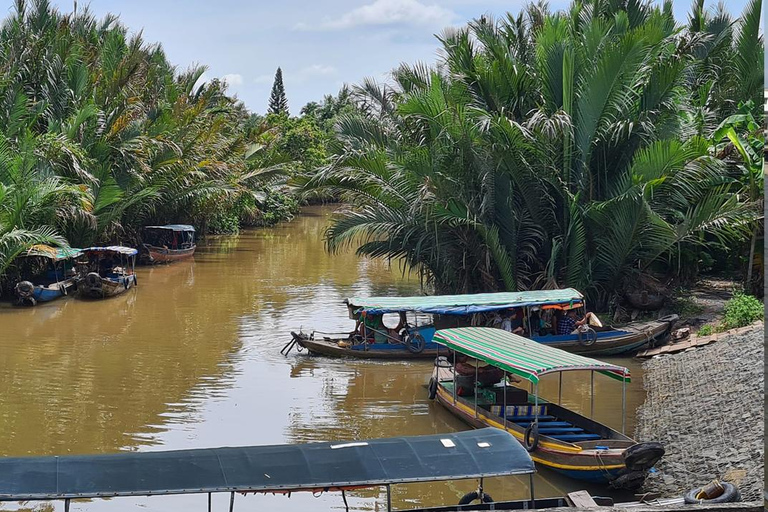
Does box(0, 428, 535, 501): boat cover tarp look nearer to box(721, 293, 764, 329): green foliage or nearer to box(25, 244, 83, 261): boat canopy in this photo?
box(721, 293, 764, 329): green foliage

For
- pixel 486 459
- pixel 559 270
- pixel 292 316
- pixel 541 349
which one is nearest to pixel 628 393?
pixel 541 349

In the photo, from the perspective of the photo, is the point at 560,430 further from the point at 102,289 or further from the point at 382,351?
the point at 102,289

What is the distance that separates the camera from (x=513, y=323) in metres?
17.8

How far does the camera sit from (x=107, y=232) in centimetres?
2898

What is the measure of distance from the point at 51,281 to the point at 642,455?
19103 millimetres

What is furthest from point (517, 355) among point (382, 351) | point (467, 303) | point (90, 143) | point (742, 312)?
point (90, 143)

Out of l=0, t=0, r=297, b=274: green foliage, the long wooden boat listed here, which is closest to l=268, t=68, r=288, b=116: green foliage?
l=0, t=0, r=297, b=274: green foliage

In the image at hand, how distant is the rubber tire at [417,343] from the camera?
17250 millimetres

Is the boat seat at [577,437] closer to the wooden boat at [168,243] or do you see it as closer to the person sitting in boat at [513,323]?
the person sitting in boat at [513,323]

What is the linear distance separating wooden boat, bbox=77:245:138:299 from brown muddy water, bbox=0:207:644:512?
34cm

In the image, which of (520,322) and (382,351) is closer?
(382,351)

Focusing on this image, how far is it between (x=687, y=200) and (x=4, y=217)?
1544 centimetres

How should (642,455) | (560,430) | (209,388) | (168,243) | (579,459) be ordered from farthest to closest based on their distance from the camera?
(168,243)
(209,388)
(560,430)
(579,459)
(642,455)

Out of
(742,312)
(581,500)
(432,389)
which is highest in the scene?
(742,312)
